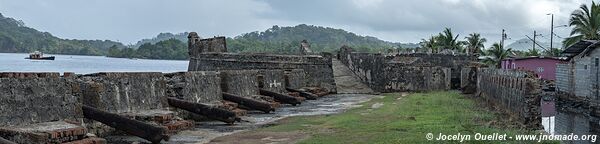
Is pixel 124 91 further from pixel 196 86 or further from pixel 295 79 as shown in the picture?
pixel 295 79

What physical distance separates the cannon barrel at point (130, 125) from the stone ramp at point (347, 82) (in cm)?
2031

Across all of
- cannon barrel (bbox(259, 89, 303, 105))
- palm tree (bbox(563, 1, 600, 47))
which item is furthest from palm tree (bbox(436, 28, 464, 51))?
cannon barrel (bbox(259, 89, 303, 105))

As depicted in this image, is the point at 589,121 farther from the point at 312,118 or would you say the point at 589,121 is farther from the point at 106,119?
the point at 106,119

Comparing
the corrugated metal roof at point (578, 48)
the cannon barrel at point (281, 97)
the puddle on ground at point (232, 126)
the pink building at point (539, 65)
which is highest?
the corrugated metal roof at point (578, 48)

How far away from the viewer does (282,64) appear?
1246 inches

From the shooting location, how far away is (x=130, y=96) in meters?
12.6

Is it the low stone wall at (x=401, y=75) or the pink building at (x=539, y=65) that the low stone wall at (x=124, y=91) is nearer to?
the low stone wall at (x=401, y=75)

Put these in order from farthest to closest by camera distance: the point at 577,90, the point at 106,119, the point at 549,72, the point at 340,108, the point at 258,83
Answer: the point at 549,72
the point at 258,83
the point at 340,108
the point at 577,90
the point at 106,119

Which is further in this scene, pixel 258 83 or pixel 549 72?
pixel 549 72

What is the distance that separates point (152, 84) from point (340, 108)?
7.60 meters

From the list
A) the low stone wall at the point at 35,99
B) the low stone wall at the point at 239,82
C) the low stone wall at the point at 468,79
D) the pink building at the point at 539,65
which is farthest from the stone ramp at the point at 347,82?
the low stone wall at the point at 35,99

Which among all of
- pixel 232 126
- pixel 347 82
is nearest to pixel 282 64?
pixel 347 82

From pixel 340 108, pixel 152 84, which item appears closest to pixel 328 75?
pixel 340 108

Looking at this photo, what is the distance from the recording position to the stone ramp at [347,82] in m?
31.2
